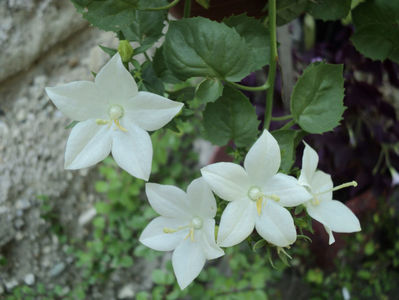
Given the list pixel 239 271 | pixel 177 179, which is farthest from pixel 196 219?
pixel 177 179

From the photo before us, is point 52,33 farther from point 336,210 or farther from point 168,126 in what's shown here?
point 336,210

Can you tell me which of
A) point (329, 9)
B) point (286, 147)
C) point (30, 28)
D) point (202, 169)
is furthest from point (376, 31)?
point (30, 28)

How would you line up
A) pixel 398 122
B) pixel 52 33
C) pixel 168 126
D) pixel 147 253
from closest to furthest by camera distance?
pixel 168 126
pixel 147 253
pixel 398 122
pixel 52 33

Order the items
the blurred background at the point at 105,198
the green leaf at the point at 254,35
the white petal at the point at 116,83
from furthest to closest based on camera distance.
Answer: the blurred background at the point at 105,198
the green leaf at the point at 254,35
the white petal at the point at 116,83

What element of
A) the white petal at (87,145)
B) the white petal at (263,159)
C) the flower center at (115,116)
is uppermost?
the flower center at (115,116)

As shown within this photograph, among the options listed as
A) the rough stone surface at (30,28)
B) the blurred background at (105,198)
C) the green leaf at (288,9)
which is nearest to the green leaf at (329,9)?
the green leaf at (288,9)

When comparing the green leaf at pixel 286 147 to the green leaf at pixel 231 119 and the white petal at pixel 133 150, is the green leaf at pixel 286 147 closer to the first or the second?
the green leaf at pixel 231 119

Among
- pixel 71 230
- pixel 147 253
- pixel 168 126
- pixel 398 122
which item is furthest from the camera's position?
pixel 71 230
